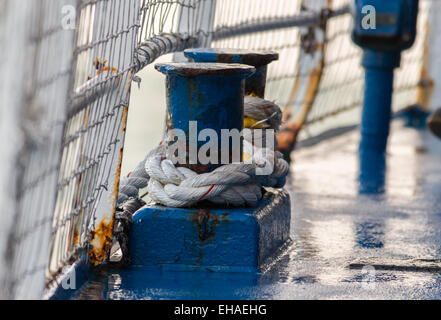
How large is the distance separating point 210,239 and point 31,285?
0.84m

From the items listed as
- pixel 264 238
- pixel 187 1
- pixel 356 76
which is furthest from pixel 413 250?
pixel 356 76

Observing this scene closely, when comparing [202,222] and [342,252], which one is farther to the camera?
[342,252]

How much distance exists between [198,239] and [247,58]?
2.55ft

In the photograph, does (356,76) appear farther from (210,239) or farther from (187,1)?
(210,239)

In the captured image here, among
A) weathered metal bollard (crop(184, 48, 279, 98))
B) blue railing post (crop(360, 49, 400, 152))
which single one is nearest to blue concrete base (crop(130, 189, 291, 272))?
weathered metal bollard (crop(184, 48, 279, 98))

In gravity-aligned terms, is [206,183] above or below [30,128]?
below

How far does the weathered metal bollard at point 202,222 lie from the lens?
2955mm

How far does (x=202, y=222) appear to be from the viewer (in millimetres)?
2941

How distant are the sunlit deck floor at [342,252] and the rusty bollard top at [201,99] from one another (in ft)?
1.39

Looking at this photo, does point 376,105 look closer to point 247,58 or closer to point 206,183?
point 247,58

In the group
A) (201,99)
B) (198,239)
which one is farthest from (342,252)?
(201,99)

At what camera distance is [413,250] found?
Result: 11.0ft

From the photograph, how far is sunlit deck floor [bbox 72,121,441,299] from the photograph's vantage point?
279 cm

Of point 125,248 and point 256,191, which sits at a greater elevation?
point 256,191
